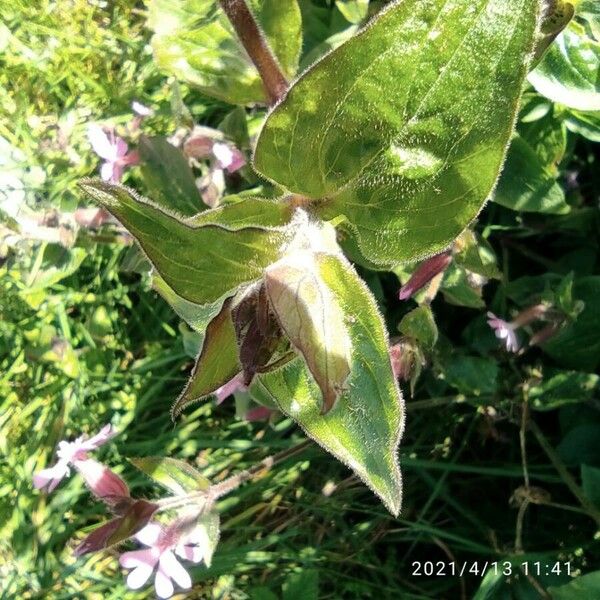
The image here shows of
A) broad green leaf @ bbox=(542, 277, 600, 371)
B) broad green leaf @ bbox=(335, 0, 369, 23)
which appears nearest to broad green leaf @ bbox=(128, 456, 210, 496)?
broad green leaf @ bbox=(542, 277, 600, 371)

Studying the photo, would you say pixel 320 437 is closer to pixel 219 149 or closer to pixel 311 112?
pixel 311 112

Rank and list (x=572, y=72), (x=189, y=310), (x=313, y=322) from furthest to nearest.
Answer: (x=572, y=72), (x=189, y=310), (x=313, y=322)

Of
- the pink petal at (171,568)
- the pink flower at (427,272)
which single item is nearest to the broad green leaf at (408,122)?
the pink flower at (427,272)

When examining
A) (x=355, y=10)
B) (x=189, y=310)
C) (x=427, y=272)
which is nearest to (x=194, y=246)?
(x=189, y=310)

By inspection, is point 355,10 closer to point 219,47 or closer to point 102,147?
point 219,47

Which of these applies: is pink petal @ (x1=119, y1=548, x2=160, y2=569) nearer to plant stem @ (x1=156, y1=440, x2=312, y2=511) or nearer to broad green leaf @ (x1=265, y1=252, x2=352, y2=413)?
plant stem @ (x1=156, y1=440, x2=312, y2=511)
